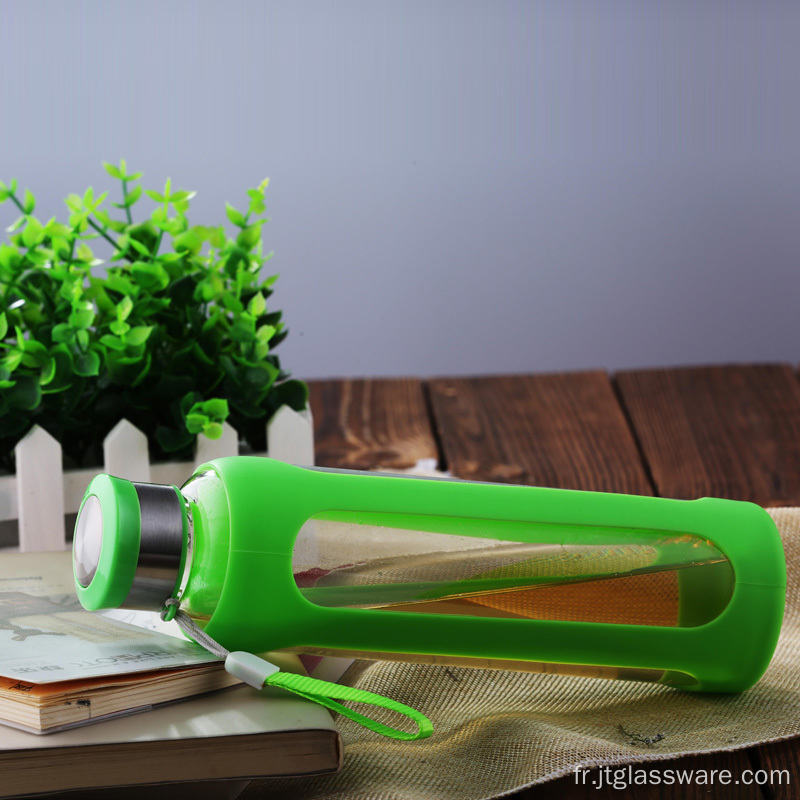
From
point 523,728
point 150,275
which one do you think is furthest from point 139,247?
point 523,728

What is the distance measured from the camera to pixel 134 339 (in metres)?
0.64

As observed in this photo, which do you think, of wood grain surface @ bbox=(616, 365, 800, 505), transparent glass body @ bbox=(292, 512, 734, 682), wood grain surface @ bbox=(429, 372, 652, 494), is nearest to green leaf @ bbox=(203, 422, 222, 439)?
transparent glass body @ bbox=(292, 512, 734, 682)

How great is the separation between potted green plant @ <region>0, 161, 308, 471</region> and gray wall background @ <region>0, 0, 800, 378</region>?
2.37ft

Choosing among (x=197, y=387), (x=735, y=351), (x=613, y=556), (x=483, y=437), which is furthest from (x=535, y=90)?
(x=613, y=556)

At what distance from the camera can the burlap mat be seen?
43 centimetres

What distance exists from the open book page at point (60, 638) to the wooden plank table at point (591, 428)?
41 cm

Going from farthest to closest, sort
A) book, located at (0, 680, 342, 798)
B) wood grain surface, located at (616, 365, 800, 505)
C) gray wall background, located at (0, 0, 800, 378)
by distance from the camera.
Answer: gray wall background, located at (0, 0, 800, 378), wood grain surface, located at (616, 365, 800, 505), book, located at (0, 680, 342, 798)

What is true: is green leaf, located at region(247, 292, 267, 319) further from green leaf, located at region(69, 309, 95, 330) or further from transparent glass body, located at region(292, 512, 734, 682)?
transparent glass body, located at region(292, 512, 734, 682)

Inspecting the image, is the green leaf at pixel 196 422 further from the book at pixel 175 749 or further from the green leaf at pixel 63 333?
the book at pixel 175 749

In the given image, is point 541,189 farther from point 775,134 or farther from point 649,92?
point 775,134

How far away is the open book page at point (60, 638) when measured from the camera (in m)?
0.40

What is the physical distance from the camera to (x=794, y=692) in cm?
51

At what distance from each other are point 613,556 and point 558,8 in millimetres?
1165

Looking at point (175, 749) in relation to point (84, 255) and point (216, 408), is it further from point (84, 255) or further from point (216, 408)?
point (84, 255)
